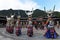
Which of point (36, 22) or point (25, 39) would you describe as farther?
point (36, 22)

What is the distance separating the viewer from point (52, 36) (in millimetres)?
11227

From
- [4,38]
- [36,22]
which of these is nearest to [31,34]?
[4,38]

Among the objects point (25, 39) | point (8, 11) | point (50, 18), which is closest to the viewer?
point (25, 39)

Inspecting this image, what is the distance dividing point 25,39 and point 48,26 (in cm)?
153

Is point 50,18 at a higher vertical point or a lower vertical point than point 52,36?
higher

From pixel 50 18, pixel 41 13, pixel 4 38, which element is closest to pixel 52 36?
pixel 50 18

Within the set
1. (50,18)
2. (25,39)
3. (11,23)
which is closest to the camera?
(25,39)

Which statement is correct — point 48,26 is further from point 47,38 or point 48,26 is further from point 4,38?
point 4,38

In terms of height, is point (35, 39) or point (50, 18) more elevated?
point (50, 18)

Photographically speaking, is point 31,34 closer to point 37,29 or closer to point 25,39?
point 25,39

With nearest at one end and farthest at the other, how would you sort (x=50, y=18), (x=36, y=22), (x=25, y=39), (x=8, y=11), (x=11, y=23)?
(x=25, y=39), (x=50, y=18), (x=11, y=23), (x=36, y=22), (x=8, y=11)

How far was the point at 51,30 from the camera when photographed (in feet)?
37.0

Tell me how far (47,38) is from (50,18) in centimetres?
111

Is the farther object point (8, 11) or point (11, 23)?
point (8, 11)
